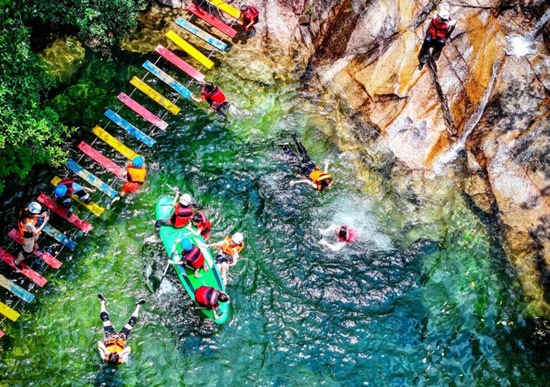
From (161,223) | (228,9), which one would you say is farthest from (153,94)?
(161,223)

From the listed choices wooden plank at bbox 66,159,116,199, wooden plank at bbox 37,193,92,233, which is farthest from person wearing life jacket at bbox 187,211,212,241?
wooden plank at bbox 37,193,92,233

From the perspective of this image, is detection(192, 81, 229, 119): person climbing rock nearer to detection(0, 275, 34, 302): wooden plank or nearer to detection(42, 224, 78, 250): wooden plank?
detection(42, 224, 78, 250): wooden plank

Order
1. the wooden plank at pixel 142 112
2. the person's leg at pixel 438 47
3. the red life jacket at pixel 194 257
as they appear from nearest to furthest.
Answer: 1. the red life jacket at pixel 194 257
2. the person's leg at pixel 438 47
3. the wooden plank at pixel 142 112

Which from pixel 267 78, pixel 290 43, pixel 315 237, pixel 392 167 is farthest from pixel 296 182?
pixel 290 43

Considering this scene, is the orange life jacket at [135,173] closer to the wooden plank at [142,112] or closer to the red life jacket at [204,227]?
the wooden plank at [142,112]

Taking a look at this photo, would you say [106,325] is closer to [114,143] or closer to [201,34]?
[114,143]

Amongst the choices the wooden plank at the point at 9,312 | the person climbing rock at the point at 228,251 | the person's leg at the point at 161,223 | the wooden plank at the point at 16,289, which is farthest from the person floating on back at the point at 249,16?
the wooden plank at the point at 9,312

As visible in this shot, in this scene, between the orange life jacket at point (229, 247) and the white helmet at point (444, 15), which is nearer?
the orange life jacket at point (229, 247)
